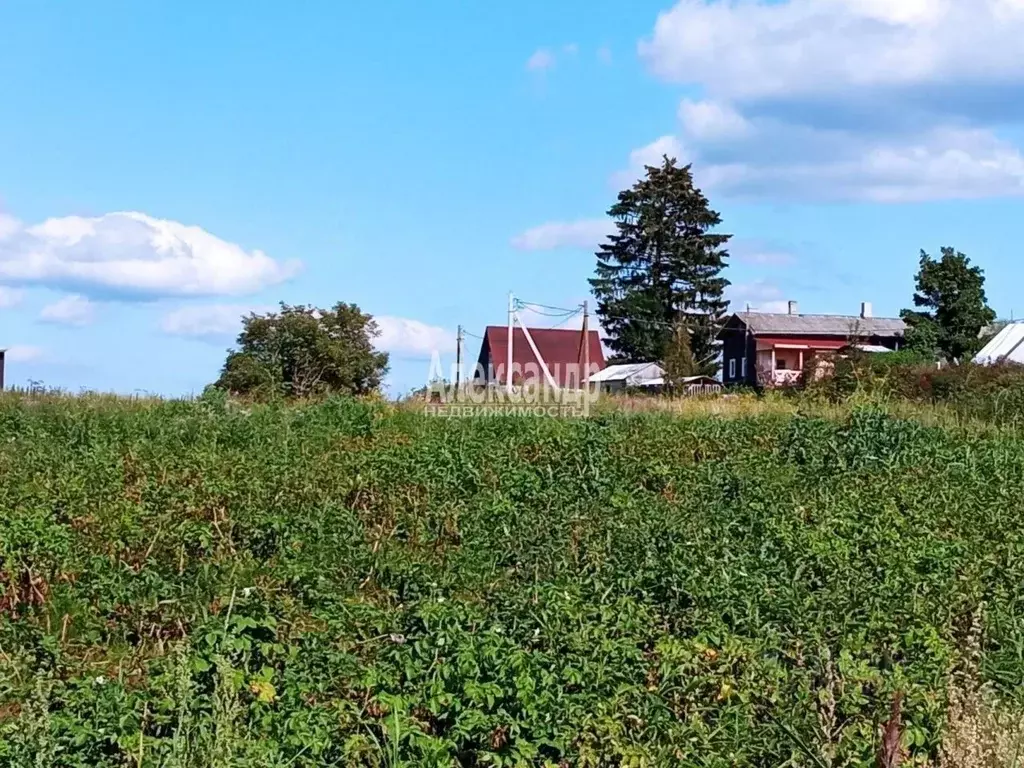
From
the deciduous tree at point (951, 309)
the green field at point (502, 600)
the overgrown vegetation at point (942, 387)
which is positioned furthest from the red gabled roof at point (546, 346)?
the green field at point (502, 600)

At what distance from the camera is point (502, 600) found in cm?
437

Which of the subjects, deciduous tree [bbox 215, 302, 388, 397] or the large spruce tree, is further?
the large spruce tree

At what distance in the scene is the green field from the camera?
3141 mm

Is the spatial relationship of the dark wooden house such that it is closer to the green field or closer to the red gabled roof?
the red gabled roof

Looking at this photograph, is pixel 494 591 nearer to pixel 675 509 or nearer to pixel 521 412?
pixel 675 509

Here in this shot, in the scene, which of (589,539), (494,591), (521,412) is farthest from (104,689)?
(521,412)

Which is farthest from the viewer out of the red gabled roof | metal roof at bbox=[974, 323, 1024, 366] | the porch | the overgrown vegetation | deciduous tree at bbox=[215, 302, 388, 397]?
the porch

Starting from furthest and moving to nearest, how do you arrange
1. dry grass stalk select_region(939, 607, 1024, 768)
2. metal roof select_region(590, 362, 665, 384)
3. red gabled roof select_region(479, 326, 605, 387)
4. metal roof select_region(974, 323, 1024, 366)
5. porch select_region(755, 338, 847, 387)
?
1. porch select_region(755, 338, 847, 387)
2. metal roof select_region(590, 362, 665, 384)
3. red gabled roof select_region(479, 326, 605, 387)
4. metal roof select_region(974, 323, 1024, 366)
5. dry grass stalk select_region(939, 607, 1024, 768)

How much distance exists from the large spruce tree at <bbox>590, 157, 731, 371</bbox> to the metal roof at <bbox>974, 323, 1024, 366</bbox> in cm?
1176

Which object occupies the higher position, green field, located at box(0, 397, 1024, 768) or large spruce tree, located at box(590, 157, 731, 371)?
large spruce tree, located at box(590, 157, 731, 371)

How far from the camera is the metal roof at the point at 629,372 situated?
41.9 meters

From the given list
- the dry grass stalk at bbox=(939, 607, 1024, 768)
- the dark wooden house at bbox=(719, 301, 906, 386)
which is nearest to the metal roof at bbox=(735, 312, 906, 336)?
the dark wooden house at bbox=(719, 301, 906, 386)

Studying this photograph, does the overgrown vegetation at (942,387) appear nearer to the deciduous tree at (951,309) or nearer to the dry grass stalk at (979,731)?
the dry grass stalk at (979,731)

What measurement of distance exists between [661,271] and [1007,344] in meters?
14.6
